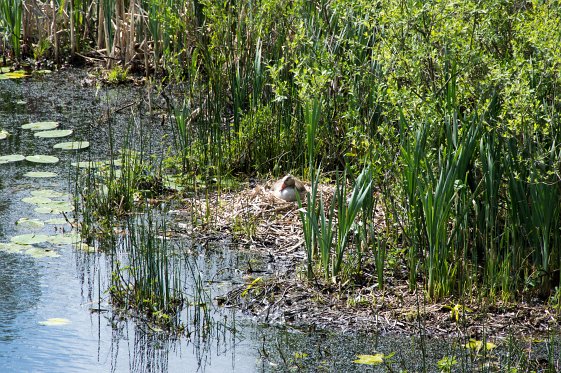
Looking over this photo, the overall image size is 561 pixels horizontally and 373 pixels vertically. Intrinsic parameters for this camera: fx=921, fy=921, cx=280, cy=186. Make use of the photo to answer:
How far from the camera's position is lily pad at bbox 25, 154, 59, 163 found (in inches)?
294

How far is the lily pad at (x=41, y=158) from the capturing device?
748cm

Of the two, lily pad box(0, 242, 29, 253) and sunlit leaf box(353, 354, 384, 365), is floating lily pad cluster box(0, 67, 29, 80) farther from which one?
sunlit leaf box(353, 354, 384, 365)

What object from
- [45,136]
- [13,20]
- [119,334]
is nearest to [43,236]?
[119,334]

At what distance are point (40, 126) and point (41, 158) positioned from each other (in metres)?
1.00

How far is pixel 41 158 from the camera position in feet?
24.7

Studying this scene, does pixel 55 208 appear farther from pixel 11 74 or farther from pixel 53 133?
pixel 11 74

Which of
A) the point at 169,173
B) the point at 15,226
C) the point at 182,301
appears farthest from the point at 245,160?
the point at 182,301

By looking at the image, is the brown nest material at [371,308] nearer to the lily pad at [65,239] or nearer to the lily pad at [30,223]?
the lily pad at [65,239]

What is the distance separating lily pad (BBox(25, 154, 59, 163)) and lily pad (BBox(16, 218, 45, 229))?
1.22 m

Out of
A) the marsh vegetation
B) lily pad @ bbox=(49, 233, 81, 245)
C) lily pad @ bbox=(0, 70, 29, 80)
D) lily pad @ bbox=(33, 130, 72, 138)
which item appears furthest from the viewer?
lily pad @ bbox=(0, 70, 29, 80)

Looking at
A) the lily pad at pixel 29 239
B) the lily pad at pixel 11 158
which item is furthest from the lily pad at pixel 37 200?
the lily pad at pixel 11 158

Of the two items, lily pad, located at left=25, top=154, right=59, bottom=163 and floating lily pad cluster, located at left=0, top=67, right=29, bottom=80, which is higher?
floating lily pad cluster, located at left=0, top=67, right=29, bottom=80

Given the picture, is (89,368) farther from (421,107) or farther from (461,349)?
(421,107)

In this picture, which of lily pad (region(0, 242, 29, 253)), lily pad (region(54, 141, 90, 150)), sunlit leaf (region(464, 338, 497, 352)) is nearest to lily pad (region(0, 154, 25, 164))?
lily pad (region(54, 141, 90, 150))
